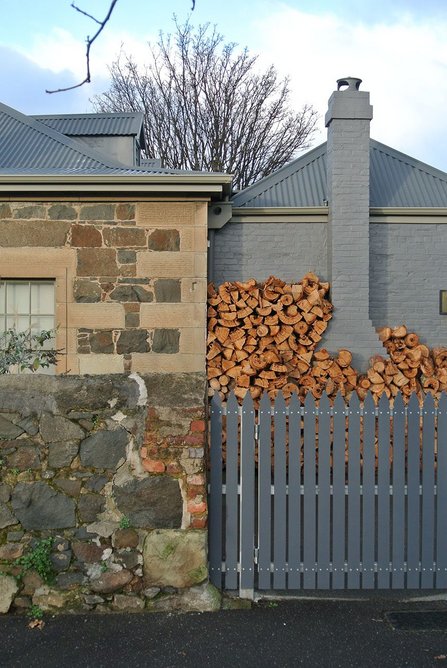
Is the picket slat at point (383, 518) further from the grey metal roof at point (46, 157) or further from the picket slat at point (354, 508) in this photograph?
the grey metal roof at point (46, 157)

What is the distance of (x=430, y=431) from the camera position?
552cm

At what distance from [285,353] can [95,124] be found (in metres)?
7.17

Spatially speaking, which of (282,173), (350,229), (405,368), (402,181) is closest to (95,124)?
(282,173)

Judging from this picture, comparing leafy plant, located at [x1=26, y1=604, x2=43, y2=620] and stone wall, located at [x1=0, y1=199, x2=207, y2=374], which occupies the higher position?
stone wall, located at [x1=0, y1=199, x2=207, y2=374]

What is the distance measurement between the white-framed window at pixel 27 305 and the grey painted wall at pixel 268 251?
2071 millimetres

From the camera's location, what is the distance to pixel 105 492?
5.18 metres

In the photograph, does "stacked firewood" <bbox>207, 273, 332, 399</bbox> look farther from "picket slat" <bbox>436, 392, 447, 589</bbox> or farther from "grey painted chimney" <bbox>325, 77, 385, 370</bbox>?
"picket slat" <bbox>436, 392, 447, 589</bbox>

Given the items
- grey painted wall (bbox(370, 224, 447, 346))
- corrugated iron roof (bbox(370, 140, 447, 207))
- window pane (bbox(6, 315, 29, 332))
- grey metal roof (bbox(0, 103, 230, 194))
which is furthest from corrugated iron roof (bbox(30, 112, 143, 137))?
grey painted wall (bbox(370, 224, 447, 346))

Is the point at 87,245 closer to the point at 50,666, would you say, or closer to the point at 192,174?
the point at 192,174

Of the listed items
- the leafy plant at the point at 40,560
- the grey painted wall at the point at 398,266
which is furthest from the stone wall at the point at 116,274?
the leafy plant at the point at 40,560

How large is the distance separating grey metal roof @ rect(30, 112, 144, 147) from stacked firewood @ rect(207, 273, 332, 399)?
5.96 metres

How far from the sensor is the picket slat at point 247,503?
534 centimetres

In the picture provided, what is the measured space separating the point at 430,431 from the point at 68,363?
4.95 meters

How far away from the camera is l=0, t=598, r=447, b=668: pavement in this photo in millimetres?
4418
